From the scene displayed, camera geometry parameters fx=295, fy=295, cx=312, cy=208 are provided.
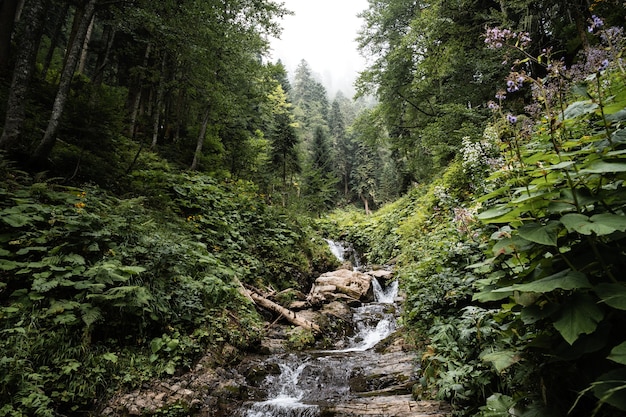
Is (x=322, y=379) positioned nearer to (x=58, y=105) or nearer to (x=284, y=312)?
(x=284, y=312)

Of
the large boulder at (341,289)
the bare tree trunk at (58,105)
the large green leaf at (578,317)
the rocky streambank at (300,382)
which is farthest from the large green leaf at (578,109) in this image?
the bare tree trunk at (58,105)

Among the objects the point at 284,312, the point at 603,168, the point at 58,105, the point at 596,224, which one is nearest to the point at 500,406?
the point at 596,224

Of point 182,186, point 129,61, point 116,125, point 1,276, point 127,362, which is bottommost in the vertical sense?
point 127,362

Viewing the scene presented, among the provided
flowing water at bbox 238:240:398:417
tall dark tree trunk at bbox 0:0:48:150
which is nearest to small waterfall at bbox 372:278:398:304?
flowing water at bbox 238:240:398:417

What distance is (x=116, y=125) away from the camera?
8062mm

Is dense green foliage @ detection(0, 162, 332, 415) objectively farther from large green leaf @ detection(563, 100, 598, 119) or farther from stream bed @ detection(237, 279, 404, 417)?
large green leaf @ detection(563, 100, 598, 119)

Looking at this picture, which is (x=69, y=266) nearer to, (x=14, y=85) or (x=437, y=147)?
(x=14, y=85)

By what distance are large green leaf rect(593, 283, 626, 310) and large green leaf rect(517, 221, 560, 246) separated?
30 centimetres

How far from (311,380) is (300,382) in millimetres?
207

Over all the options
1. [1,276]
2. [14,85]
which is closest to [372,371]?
[1,276]

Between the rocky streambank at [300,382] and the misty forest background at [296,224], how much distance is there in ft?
0.80

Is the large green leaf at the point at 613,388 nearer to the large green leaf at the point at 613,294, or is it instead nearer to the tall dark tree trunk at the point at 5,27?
the large green leaf at the point at 613,294

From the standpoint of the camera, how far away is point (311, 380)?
18.1 feet

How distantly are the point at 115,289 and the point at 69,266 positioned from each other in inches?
32.0
